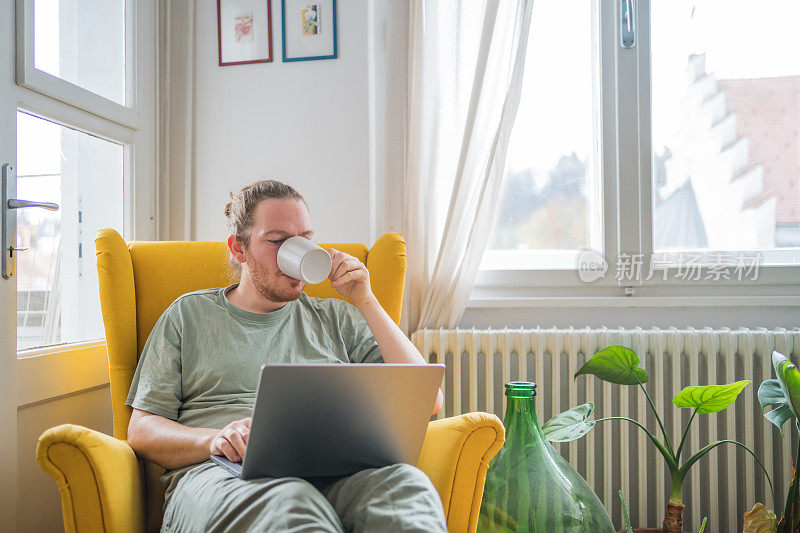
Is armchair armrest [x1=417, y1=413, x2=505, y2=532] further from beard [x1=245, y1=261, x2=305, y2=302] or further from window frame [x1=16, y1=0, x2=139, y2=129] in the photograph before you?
window frame [x1=16, y1=0, x2=139, y2=129]

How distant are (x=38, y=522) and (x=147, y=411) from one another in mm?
606

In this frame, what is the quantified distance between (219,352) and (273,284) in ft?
0.63

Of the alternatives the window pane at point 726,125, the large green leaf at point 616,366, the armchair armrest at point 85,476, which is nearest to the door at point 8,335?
the armchair armrest at point 85,476

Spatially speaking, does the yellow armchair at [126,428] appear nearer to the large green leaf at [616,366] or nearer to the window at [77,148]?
the window at [77,148]

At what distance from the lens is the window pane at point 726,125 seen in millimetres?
2131

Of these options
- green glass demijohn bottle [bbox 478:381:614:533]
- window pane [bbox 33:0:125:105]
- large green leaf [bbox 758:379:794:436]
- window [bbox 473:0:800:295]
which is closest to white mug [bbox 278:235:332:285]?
green glass demijohn bottle [bbox 478:381:614:533]

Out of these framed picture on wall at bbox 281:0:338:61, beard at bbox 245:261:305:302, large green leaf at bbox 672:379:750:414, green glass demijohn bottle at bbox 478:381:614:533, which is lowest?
green glass demijohn bottle at bbox 478:381:614:533

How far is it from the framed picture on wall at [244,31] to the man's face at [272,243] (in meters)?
0.97

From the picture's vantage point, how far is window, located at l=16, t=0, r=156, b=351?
1551mm

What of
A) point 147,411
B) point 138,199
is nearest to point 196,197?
point 138,199

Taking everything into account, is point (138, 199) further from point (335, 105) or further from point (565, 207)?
point (565, 207)

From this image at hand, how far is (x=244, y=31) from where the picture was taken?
2.17m

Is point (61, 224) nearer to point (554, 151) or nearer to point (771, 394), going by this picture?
point (554, 151)

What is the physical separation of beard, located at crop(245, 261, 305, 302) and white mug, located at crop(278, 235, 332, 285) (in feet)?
0.26
